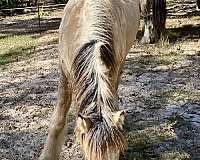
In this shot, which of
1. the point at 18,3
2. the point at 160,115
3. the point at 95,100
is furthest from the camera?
the point at 18,3

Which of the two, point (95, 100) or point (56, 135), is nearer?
point (95, 100)

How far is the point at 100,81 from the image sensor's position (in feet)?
9.64

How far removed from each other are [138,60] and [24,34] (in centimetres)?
573

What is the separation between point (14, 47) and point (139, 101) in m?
5.68

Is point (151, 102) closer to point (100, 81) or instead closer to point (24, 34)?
point (100, 81)

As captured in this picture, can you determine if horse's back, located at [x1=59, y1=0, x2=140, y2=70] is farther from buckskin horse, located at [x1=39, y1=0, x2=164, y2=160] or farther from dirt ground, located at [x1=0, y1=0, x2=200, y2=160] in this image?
dirt ground, located at [x1=0, y1=0, x2=200, y2=160]

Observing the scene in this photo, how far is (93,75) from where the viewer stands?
9.91 ft

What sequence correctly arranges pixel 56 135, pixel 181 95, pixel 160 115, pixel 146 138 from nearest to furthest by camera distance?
pixel 56 135
pixel 146 138
pixel 160 115
pixel 181 95

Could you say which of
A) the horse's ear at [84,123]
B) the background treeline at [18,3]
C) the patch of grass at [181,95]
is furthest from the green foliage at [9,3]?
the horse's ear at [84,123]

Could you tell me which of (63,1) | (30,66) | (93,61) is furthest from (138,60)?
(63,1)

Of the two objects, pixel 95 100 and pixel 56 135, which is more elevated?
pixel 95 100

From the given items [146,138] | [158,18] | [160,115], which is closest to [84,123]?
[146,138]

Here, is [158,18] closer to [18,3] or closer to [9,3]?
[9,3]

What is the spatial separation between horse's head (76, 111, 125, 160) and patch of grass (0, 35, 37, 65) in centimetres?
657
